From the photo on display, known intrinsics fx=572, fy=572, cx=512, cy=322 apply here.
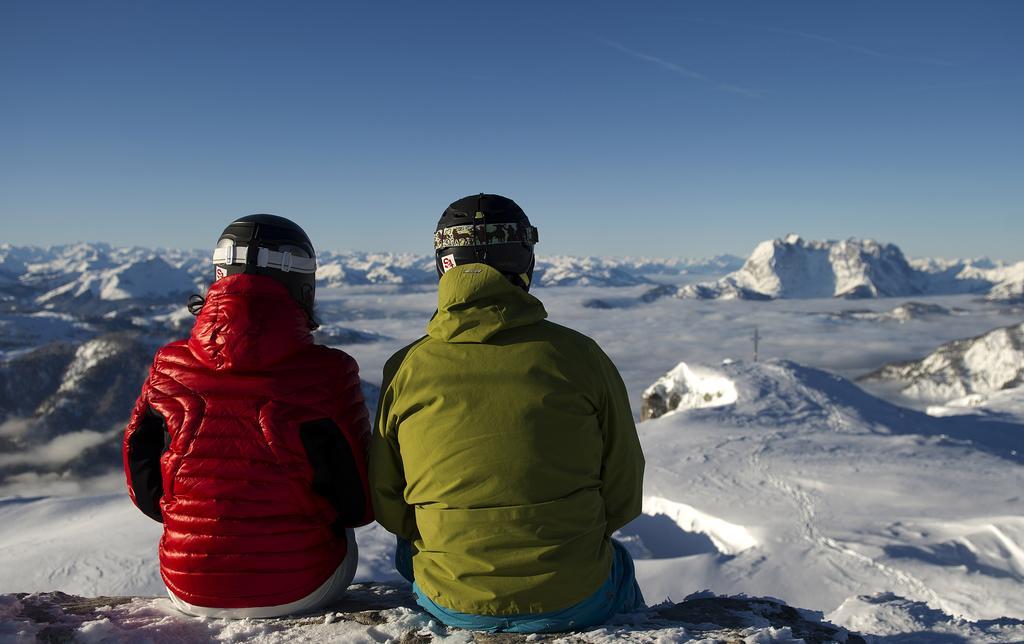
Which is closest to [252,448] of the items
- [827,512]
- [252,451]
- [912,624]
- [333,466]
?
[252,451]

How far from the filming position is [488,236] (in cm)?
384

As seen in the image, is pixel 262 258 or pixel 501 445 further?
pixel 262 258

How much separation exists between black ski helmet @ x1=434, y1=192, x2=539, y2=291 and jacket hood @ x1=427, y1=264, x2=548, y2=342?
56 centimetres

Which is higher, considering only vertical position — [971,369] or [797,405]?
[797,405]

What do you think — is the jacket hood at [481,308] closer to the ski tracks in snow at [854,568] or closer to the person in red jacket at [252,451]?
the person in red jacket at [252,451]

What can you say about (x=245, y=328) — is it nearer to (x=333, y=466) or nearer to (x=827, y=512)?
(x=333, y=466)

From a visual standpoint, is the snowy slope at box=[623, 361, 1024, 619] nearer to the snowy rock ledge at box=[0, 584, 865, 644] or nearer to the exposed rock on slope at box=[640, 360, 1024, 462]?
the exposed rock on slope at box=[640, 360, 1024, 462]

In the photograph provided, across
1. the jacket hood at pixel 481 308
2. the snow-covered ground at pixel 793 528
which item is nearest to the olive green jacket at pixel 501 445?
the jacket hood at pixel 481 308

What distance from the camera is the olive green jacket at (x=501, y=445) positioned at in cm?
307

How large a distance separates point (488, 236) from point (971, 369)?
22064 cm

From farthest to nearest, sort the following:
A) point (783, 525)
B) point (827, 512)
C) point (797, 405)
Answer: point (797, 405) → point (827, 512) → point (783, 525)

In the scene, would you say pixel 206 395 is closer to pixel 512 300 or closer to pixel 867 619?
pixel 512 300

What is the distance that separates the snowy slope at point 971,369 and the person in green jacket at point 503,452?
205 m

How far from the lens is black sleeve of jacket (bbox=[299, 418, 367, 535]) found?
3545 mm
